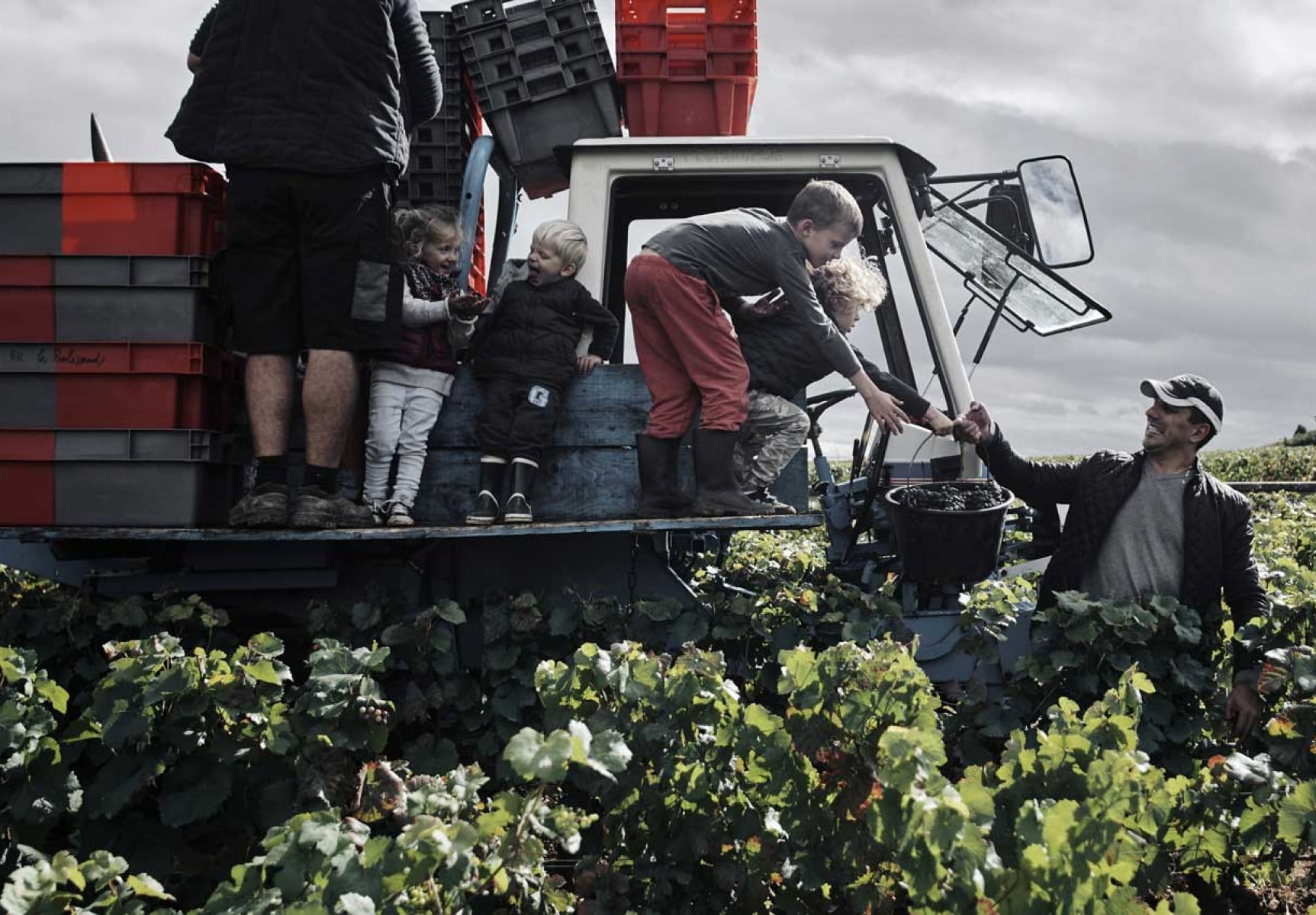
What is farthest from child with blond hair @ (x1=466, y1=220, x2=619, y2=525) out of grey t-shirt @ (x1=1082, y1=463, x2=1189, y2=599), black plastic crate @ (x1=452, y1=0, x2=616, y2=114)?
grey t-shirt @ (x1=1082, y1=463, x2=1189, y2=599)

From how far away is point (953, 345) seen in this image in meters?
4.38

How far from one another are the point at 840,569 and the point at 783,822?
2.67 m

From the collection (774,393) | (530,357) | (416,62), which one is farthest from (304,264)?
(774,393)

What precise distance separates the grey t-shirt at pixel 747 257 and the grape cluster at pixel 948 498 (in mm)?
490

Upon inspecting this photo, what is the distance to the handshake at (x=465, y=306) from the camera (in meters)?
3.73

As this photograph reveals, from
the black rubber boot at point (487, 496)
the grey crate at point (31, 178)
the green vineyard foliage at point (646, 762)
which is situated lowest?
the green vineyard foliage at point (646, 762)

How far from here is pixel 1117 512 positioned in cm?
397

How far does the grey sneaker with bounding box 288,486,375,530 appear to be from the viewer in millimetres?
3422

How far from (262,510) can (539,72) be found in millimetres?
2411

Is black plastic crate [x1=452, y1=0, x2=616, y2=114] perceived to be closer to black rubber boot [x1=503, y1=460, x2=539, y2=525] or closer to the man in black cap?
black rubber boot [x1=503, y1=460, x2=539, y2=525]

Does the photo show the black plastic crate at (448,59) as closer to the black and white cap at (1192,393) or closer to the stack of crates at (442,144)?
the stack of crates at (442,144)

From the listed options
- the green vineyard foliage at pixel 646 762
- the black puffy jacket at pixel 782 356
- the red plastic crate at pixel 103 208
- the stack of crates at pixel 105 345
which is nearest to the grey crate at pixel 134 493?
the stack of crates at pixel 105 345

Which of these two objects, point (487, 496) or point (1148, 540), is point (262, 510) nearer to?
point (487, 496)

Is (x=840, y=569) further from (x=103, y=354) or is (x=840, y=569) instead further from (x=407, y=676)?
(x=103, y=354)
